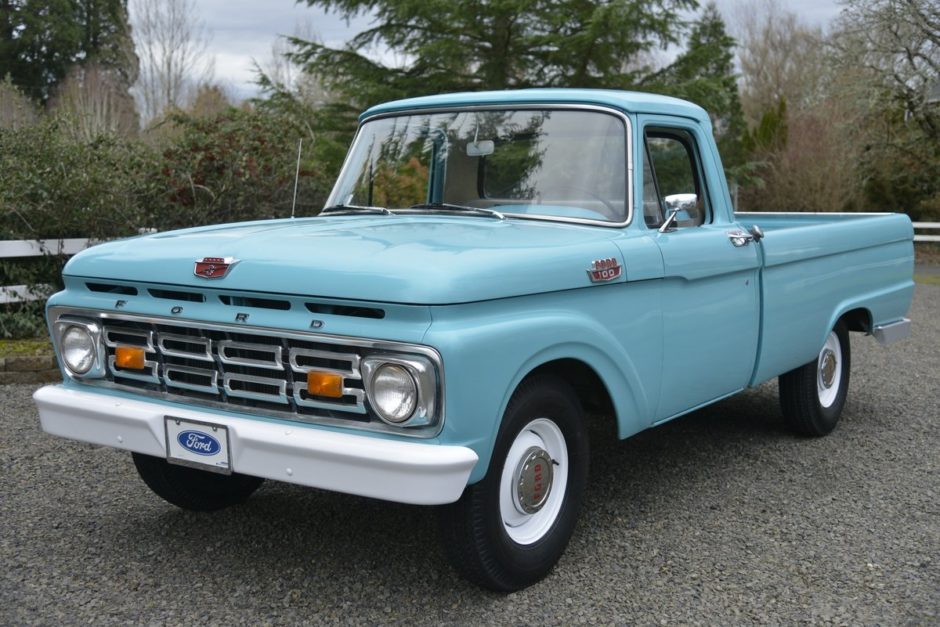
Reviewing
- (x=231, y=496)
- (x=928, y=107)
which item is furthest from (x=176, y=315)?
(x=928, y=107)

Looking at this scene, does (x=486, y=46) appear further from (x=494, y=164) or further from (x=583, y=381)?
(x=583, y=381)

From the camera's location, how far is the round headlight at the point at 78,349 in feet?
12.3

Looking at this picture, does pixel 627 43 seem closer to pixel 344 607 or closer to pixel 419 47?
pixel 419 47

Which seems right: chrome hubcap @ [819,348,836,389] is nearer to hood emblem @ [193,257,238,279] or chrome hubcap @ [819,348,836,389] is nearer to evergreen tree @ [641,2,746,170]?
hood emblem @ [193,257,238,279]

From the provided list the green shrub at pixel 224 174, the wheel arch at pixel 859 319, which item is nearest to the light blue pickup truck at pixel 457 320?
the wheel arch at pixel 859 319

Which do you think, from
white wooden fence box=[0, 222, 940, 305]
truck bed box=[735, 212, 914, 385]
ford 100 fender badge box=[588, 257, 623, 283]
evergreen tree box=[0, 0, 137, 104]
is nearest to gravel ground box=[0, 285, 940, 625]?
truck bed box=[735, 212, 914, 385]

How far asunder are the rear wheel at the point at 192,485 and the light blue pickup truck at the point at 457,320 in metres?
0.01

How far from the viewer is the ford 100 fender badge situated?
368 centimetres

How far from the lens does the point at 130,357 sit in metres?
3.62

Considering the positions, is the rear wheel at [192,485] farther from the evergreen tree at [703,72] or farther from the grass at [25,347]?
the evergreen tree at [703,72]

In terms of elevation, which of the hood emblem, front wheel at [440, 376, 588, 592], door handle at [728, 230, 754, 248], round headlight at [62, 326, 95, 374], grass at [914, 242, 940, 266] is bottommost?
grass at [914, 242, 940, 266]

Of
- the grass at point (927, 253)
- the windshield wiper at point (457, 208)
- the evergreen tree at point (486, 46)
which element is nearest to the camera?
the windshield wiper at point (457, 208)

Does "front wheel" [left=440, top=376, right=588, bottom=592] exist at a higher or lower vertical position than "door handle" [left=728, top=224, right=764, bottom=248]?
lower

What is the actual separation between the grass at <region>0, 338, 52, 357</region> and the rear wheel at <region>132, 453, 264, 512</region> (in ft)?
11.8
